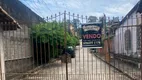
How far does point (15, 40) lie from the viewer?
1089 cm

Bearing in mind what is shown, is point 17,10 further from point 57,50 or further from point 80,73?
point 80,73

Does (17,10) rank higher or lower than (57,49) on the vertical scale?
higher

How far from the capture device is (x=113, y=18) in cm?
767

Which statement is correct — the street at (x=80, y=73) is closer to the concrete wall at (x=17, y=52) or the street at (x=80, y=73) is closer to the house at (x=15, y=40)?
the concrete wall at (x=17, y=52)

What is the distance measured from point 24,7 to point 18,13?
1.51 metres

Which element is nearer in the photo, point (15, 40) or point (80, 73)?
Result: point (15, 40)

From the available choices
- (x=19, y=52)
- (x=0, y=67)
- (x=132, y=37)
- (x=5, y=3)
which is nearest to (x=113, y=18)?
(x=0, y=67)

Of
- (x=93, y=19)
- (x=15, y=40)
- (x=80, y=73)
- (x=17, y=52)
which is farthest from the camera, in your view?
(x=80, y=73)

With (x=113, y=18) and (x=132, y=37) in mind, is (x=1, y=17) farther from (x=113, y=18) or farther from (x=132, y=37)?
(x=132, y=37)

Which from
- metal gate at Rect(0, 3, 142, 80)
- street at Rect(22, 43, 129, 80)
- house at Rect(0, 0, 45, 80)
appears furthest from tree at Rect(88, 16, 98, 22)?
house at Rect(0, 0, 45, 80)

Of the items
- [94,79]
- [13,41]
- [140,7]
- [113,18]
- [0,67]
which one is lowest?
[94,79]

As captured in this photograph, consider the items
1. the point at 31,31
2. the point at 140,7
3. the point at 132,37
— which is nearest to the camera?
the point at 140,7

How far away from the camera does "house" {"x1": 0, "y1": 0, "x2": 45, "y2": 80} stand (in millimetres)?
8336

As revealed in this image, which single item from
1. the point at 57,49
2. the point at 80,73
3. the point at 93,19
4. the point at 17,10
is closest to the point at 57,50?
the point at 57,49
